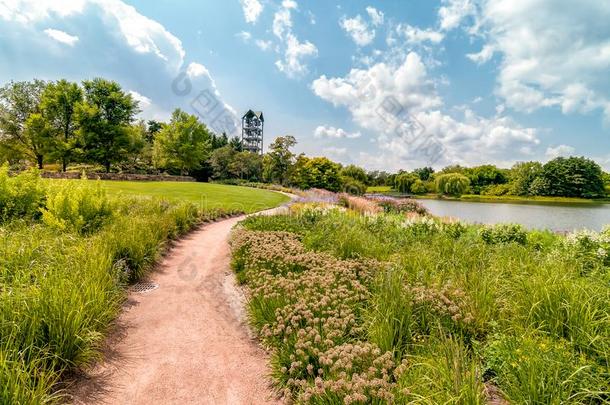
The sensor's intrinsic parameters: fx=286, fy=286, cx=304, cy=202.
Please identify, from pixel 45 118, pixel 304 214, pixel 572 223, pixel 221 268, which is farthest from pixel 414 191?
pixel 45 118

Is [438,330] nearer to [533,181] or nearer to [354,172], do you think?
[533,181]

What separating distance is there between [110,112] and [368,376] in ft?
136

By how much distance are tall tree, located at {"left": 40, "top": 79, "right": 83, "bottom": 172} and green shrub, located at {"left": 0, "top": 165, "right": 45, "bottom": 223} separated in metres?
29.1

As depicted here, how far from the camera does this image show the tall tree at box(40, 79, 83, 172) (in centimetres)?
3095

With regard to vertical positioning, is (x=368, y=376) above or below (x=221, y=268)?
above

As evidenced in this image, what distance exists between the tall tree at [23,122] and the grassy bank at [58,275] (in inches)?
1223

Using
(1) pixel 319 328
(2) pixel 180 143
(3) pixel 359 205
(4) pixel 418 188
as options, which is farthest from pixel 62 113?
(4) pixel 418 188

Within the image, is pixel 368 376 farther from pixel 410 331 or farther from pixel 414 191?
pixel 414 191

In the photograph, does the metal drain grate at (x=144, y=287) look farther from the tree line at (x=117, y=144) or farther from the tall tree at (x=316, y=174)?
the tall tree at (x=316, y=174)

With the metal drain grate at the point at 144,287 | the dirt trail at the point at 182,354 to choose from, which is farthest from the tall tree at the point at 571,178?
the metal drain grate at the point at 144,287

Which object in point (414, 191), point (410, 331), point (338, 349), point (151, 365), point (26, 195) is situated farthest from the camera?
point (414, 191)

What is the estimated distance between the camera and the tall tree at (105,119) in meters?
31.6

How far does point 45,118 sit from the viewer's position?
31578 millimetres

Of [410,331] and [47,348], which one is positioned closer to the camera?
[47,348]
